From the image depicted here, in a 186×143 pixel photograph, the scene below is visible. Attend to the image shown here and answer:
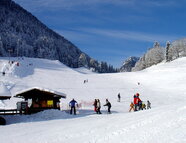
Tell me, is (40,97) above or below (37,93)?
below

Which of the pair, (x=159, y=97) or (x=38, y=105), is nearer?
(x=38, y=105)

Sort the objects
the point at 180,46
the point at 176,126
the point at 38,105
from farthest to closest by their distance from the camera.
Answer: the point at 180,46, the point at 38,105, the point at 176,126

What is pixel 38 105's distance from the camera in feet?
87.1

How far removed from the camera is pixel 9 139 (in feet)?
40.7

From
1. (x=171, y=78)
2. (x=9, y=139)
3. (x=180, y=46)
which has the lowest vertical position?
(x=9, y=139)

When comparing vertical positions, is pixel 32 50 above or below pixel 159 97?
above

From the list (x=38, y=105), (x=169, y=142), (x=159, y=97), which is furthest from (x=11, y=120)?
(x=159, y=97)

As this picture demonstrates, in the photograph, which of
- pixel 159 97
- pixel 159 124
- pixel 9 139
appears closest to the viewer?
pixel 159 124

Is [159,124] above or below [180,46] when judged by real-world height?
below

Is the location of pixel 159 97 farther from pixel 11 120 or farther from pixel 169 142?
pixel 169 142

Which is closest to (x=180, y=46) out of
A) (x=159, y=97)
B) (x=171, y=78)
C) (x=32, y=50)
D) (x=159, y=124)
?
(x=171, y=78)

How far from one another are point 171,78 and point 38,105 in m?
50.8

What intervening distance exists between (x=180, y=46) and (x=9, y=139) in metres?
125

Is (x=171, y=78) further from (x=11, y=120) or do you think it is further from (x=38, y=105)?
(x=11, y=120)
